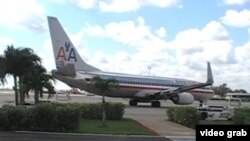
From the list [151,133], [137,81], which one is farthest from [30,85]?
[137,81]

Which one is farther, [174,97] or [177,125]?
[174,97]

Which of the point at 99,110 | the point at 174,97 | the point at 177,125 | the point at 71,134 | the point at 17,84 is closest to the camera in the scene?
the point at 71,134

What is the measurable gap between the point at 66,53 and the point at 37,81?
614 inches

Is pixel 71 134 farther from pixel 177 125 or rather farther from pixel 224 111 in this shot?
pixel 224 111

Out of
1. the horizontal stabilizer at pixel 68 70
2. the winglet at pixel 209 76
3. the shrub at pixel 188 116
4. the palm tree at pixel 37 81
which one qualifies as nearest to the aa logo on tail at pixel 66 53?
the horizontal stabilizer at pixel 68 70

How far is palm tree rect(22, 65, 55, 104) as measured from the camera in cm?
3462

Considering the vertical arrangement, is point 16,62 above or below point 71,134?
above

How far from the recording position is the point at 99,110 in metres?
33.2

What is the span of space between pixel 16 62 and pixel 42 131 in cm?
1200

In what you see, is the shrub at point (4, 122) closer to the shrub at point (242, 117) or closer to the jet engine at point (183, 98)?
the shrub at point (242, 117)

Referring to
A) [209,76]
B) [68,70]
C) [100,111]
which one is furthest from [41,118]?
[209,76]

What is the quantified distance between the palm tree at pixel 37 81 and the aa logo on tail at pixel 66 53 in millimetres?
13706

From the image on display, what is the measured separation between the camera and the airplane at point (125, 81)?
48.8m

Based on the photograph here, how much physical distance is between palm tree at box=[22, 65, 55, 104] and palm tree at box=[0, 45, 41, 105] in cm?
43
